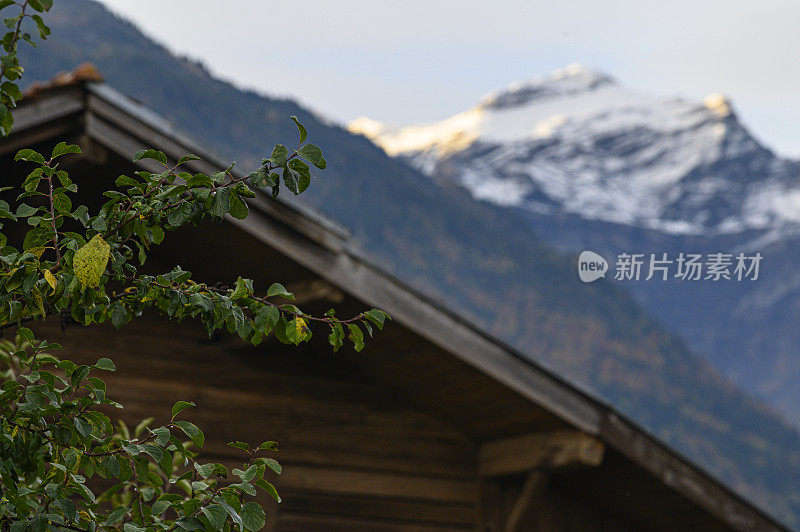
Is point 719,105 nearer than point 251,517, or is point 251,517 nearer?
point 251,517

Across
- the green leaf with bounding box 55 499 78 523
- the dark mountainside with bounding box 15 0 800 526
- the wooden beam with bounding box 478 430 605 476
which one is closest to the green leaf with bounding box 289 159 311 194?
the green leaf with bounding box 55 499 78 523

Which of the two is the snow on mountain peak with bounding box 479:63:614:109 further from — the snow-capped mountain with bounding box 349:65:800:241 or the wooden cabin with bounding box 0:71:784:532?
the wooden cabin with bounding box 0:71:784:532

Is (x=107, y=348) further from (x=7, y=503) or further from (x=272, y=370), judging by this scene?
(x=7, y=503)

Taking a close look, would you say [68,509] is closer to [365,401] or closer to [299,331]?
[299,331]

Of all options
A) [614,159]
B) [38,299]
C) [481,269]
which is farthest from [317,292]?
[614,159]

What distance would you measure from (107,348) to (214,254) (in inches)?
34.4

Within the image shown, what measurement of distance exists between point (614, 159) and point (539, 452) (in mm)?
109976

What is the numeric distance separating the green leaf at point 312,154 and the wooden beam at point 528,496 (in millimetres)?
4227

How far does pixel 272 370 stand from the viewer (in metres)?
6.59

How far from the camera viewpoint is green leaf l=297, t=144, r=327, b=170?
2.44 m

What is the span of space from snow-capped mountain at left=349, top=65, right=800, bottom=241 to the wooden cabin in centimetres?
9150

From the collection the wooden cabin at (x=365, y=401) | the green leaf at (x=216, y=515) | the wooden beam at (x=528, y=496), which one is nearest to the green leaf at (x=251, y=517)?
the green leaf at (x=216, y=515)

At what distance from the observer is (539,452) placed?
632 centimetres

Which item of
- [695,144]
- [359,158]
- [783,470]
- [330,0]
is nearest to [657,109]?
[695,144]
